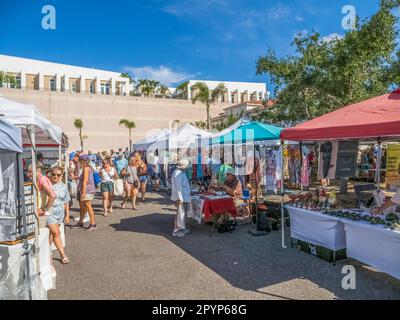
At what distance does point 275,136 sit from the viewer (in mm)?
7938

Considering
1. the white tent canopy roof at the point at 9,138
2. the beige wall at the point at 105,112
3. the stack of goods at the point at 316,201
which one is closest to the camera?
the white tent canopy roof at the point at 9,138

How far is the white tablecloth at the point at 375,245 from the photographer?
3850 millimetres

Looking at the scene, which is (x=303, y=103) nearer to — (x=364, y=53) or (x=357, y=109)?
(x=364, y=53)

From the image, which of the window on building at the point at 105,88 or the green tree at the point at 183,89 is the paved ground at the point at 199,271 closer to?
the window on building at the point at 105,88

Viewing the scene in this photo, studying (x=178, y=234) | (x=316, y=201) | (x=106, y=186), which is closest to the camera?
(x=316, y=201)

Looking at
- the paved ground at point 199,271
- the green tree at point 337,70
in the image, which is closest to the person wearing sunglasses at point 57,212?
the paved ground at point 199,271

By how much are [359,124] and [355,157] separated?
6.18 feet

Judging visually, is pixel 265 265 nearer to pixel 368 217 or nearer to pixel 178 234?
pixel 368 217

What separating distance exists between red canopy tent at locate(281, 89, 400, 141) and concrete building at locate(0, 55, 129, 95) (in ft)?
180

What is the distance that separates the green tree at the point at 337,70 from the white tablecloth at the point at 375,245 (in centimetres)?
777

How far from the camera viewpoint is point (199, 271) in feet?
15.0

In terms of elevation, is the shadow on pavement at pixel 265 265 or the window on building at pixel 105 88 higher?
the window on building at pixel 105 88

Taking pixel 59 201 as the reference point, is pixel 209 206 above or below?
below

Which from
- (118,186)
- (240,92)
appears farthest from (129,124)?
(118,186)
